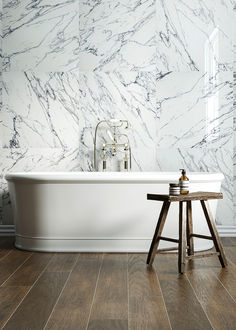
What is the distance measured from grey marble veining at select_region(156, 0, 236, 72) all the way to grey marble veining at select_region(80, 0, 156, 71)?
140 millimetres

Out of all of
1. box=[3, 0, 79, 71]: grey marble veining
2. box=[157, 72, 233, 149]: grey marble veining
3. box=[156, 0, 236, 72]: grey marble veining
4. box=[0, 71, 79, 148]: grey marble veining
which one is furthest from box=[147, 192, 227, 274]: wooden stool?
box=[3, 0, 79, 71]: grey marble veining

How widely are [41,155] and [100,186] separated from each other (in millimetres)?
1299

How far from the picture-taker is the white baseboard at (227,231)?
4879mm

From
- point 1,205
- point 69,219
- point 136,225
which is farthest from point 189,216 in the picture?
point 1,205

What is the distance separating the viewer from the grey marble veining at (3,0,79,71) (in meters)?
4.98

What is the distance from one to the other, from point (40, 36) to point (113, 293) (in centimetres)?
313

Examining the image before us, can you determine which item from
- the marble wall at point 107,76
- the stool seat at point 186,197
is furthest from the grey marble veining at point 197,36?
the stool seat at point 186,197

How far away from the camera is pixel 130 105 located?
4.99 metres

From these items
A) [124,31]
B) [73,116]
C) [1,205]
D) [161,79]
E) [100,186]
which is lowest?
[1,205]

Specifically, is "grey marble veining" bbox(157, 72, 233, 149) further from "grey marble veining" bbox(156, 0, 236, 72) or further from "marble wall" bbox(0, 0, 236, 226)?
"grey marble veining" bbox(156, 0, 236, 72)

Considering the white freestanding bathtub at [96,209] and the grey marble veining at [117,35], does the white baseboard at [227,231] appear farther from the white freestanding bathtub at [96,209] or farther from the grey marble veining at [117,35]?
the grey marble veining at [117,35]

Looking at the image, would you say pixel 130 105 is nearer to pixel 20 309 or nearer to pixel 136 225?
pixel 136 225

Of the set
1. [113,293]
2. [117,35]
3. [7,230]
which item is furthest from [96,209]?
[117,35]

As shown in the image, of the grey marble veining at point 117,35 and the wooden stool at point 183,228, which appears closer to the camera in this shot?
the wooden stool at point 183,228
